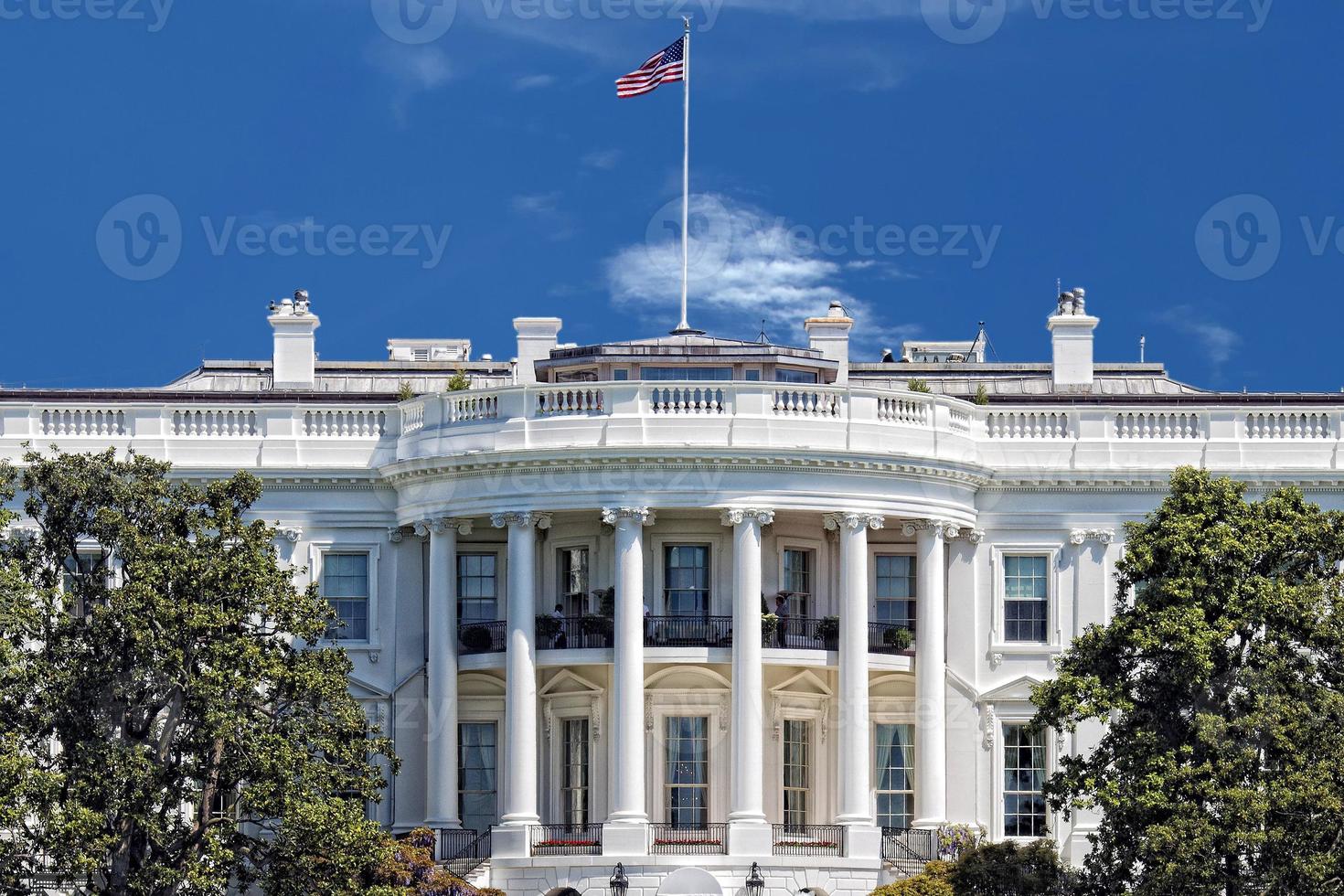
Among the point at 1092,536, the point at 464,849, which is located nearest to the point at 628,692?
the point at 464,849

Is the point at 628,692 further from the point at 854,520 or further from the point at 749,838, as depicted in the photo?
the point at 854,520

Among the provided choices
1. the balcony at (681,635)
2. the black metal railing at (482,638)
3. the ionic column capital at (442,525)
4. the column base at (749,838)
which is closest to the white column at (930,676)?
the balcony at (681,635)

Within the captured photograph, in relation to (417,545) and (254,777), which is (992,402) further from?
(254,777)

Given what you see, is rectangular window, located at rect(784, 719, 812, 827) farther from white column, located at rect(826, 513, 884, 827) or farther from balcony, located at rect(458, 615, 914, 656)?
white column, located at rect(826, 513, 884, 827)

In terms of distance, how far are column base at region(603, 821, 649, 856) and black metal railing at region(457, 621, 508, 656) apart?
590 cm

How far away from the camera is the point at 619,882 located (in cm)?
6238

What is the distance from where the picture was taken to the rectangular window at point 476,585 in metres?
68.8

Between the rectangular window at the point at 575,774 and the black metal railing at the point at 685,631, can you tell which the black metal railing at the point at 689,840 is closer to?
the rectangular window at the point at 575,774

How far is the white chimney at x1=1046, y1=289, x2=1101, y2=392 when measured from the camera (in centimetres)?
7662

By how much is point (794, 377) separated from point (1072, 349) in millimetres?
10260

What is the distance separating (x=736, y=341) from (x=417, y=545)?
8.73 m

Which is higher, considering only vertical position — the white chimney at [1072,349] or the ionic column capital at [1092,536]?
the white chimney at [1072,349]

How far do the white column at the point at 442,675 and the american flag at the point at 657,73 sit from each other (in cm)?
1175

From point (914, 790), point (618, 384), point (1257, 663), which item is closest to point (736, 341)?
point (618, 384)
